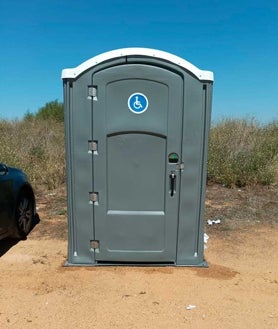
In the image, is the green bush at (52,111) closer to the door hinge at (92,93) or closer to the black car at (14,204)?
the black car at (14,204)

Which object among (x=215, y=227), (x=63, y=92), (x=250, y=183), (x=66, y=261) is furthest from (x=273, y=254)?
(x=250, y=183)

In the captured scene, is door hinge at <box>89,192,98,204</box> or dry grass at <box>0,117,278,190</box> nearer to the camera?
door hinge at <box>89,192,98,204</box>

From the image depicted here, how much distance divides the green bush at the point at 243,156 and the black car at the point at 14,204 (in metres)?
5.25

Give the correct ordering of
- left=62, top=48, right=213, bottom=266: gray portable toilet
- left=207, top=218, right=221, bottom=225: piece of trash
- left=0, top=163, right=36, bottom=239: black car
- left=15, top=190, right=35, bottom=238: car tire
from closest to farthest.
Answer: left=62, top=48, right=213, bottom=266: gray portable toilet < left=0, top=163, right=36, bottom=239: black car < left=15, top=190, right=35, bottom=238: car tire < left=207, top=218, right=221, bottom=225: piece of trash

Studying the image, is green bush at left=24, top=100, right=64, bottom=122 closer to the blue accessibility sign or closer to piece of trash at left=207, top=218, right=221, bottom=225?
piece of trash at left=207, top=218, right=221, bottom=225

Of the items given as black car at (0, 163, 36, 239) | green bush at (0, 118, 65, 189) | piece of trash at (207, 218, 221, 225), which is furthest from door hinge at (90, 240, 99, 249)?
green bush at (0, 118, 65, 189)

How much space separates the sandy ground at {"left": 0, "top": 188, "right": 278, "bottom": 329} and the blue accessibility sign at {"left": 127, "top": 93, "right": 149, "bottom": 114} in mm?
1980

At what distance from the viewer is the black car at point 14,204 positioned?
4.75 meters

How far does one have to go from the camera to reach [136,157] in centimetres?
416

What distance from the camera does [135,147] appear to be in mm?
4125

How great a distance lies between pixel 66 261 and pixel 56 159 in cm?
641

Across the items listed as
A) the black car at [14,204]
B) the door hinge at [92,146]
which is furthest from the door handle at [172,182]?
the black car at [14,204]

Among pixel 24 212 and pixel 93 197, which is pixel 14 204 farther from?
pixel 93 197

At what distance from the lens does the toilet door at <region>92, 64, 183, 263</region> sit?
399 centimetres
